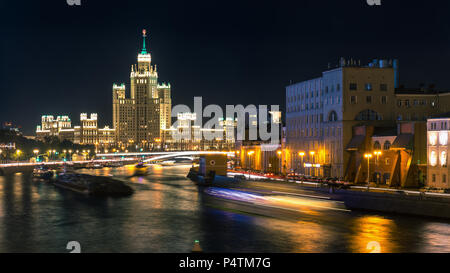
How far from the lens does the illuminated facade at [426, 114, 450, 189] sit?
62.4 metres

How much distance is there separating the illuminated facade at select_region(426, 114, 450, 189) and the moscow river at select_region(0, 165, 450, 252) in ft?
54.6

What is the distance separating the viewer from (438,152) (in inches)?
2496

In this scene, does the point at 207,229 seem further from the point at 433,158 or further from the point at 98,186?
the point at 98,186

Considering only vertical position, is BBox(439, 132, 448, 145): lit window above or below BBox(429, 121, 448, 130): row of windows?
below

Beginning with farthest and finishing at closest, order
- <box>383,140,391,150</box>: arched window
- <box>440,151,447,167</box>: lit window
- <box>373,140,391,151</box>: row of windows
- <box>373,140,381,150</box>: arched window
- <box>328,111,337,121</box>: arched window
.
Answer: <box>328,111,337,121</box>: arched window
<box>373,140,381,150</box>: arched window
<box>373,140,391,151</box>: row of windows
<box>383,140,391,150</box>: arched window
<box>440,151,447,167</box>: lit window

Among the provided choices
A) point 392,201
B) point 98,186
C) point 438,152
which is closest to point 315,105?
point 438,152

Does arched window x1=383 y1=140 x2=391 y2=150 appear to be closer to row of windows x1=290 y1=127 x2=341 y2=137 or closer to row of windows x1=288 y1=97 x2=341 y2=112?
row of windows x1=290 y1=127 x2=341 y2=137

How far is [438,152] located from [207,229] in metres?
32.0

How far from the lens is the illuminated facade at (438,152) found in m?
62.4

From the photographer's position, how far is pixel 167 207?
6253cm

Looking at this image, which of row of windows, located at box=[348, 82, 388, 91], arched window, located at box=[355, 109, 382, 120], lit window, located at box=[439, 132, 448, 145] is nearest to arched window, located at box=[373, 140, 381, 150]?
arched window, located at box=[355, 109, 382, 120]
